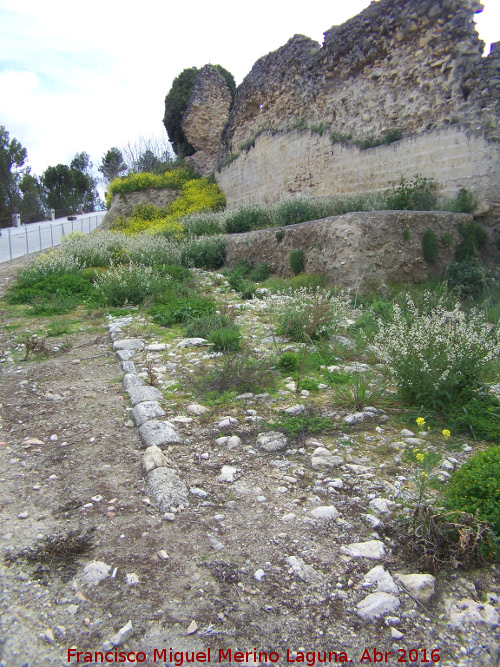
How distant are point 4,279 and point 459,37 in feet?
37.1

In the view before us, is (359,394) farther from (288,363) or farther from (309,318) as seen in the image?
(309,318)

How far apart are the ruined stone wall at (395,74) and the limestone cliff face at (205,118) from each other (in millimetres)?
7908

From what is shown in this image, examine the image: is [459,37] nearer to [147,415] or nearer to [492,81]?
[492,81]

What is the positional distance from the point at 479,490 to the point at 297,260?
6.36 metres

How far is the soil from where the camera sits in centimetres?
163

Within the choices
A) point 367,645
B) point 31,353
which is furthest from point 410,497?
point 31,353

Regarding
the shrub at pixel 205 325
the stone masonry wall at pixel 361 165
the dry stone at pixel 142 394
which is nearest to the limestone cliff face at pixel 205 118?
the stone masonry wall at pixel 361 165

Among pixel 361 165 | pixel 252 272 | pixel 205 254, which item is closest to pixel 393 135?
pixel 361 165

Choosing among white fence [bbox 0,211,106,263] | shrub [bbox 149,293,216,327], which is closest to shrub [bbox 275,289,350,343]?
shrub [bbox 149,293,216,327]

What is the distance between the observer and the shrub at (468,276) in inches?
270

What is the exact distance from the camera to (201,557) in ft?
6.69

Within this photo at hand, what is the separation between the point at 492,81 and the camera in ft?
25.6

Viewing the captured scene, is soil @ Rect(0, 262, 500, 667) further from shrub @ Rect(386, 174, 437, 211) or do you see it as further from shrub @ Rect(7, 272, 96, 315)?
shrub @ Rect(386, 174, 437, 211)

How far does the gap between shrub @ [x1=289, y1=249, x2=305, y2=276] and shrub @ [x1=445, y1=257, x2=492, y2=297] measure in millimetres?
2392
